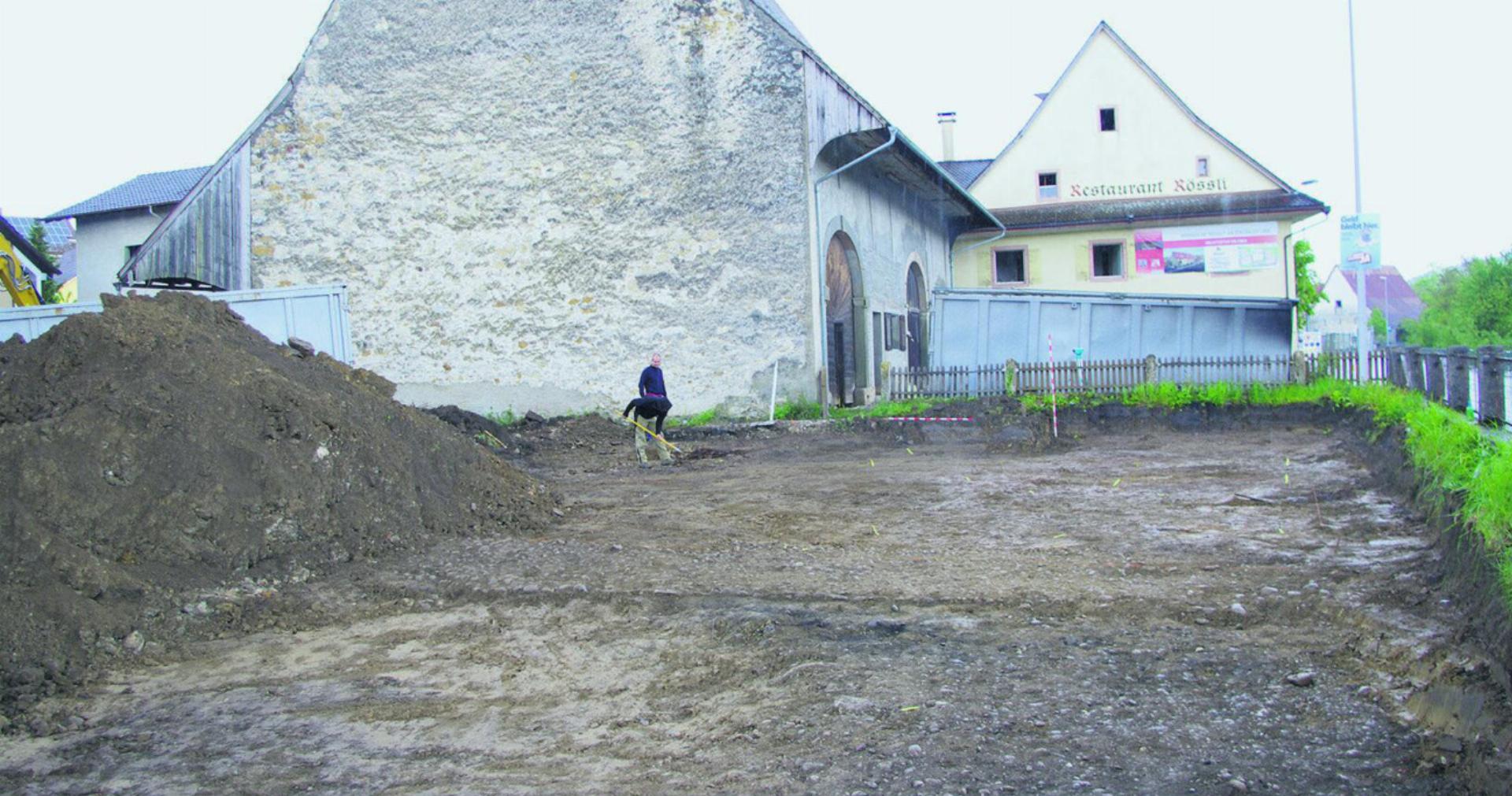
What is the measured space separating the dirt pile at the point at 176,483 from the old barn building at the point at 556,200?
29.6 feet

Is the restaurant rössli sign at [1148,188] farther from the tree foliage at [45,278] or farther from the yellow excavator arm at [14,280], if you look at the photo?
the tree foliage at [45,278]

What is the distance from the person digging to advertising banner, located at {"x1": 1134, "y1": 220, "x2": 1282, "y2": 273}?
1867 centimetres

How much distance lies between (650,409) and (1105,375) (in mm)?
8578

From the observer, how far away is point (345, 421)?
915 centimetres

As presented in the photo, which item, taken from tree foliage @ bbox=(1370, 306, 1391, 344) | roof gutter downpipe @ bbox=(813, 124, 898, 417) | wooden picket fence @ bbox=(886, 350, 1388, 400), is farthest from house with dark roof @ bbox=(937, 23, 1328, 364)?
tree foliage @ bbox=(1370, 306, 1391, 344)

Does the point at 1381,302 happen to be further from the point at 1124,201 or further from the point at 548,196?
the point at 548,196

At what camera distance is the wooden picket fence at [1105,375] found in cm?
2017

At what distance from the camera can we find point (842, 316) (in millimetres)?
21203

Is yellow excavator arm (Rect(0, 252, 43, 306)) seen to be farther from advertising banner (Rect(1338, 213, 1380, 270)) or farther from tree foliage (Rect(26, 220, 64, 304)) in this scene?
advertising banner (Rect(1338, 213, 1380, 270))

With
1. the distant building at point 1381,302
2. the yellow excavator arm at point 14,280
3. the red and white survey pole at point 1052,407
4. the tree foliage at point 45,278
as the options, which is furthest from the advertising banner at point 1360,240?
the distant building at point 1381,302

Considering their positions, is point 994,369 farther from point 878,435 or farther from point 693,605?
point 693,605

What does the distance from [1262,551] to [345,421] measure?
6665mm

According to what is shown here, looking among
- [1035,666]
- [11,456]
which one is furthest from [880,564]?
[11,456]

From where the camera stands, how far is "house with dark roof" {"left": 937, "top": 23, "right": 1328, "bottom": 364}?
30.5m
